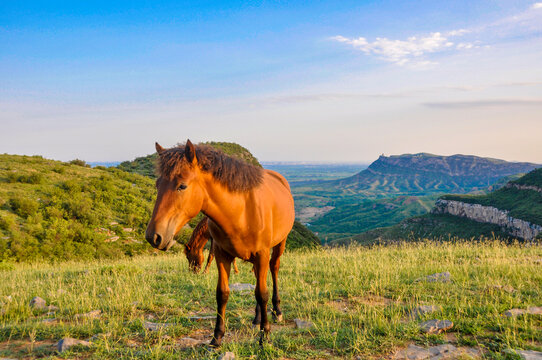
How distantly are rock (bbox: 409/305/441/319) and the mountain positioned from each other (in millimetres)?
88202

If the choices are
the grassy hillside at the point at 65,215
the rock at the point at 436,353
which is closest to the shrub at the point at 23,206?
the grassy hillside at the point at 65,215

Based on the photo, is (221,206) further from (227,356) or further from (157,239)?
(227,356)

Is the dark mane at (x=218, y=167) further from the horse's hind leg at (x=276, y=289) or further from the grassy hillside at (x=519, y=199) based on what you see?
the grassy hillside at (x=519, y=199)

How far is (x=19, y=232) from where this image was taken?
16.8m

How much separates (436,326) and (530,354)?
108 cm

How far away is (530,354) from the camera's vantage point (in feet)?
11.3

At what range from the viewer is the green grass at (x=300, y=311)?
4012 millimetres

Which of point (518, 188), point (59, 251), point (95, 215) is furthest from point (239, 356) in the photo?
point (518, 188)

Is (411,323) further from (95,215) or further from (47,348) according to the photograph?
(95,215)

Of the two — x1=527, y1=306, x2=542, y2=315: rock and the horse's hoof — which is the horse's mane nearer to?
the horse's hoof

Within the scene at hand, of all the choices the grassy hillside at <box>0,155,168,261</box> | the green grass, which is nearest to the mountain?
the grassy hillside at <box>0,155,168,261</box>

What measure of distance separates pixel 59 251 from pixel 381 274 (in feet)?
59.8

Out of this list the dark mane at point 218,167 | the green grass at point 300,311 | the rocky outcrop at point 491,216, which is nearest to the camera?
the dark mane at point 218,167

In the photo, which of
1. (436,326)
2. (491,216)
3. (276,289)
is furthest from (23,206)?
(491,216)
